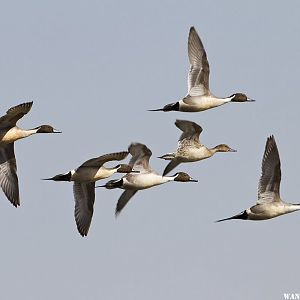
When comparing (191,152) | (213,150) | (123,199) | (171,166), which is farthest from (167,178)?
(123,199)

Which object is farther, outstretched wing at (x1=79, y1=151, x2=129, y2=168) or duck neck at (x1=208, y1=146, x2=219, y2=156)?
Answer: duck neck at (x1=208, y1=146, x2=219, y2=156)

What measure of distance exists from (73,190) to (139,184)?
1.43 meters

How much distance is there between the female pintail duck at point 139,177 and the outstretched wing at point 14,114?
7.05ft

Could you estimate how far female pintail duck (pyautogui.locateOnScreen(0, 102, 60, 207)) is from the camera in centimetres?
2389

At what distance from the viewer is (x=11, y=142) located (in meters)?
24.8

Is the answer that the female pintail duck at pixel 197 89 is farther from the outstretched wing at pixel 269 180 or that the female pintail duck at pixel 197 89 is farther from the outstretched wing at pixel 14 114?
the outstretched wing at pixel 14 114

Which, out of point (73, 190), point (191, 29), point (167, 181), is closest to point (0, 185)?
point (73, 190)

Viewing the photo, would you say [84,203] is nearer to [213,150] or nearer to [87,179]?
[87,179]

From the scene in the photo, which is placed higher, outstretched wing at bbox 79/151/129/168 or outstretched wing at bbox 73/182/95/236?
outstretched wing at bbox 79/151/129/168

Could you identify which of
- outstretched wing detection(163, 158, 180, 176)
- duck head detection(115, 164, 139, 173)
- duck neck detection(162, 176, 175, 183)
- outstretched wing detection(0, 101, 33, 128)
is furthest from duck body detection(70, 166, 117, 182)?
outstretched wing detection(163, 158, 180, 176)

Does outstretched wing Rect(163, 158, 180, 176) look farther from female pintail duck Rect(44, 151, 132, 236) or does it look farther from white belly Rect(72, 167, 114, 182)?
white belly Rect(72, 167, 114, 182)

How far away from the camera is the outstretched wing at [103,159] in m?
22.1

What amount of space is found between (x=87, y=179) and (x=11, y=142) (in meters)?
1.96

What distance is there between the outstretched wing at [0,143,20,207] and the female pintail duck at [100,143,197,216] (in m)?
2.24
